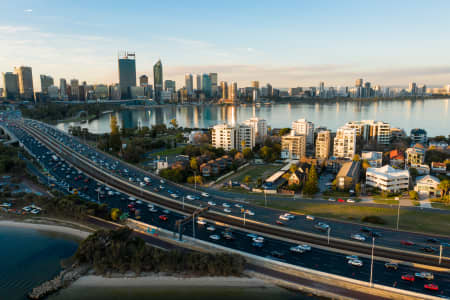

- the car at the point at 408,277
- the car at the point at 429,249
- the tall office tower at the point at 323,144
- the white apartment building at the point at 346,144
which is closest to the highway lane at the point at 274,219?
the car at the point at 429,249

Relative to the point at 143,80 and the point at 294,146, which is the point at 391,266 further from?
the point at 143,80

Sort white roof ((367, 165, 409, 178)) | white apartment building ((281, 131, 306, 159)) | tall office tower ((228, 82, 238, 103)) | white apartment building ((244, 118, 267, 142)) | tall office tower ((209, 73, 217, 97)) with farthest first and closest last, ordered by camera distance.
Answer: tall office tower ((209, 73, 217, 97)), tall office tower ((228, 82, 238, 103)), white apartment building ((244, 118, 267, 142)), white apartment building ((281, 131, 306, 159)), white roof ((367, 165, 409, 178))

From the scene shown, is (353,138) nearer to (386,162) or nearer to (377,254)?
(386,162)

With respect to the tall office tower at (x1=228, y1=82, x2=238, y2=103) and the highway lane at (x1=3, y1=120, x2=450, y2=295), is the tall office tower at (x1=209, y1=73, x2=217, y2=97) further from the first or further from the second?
the highway lane at (x1=3, y1=120, x2=450, y2=295)

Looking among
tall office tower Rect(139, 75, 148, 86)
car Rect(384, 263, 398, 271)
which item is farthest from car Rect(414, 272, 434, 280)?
tall office tower Rect(139, 75, 148, 86)

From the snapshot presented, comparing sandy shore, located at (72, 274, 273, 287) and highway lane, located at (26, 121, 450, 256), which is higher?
highway lane, located at (26, 121, 450, 256)

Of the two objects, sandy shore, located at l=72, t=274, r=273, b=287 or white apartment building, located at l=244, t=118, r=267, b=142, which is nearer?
sandy shore, located at l=72, t=274, r=273, b=287

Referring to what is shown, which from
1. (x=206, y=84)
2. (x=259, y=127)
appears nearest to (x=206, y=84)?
(x=206, y=84)
